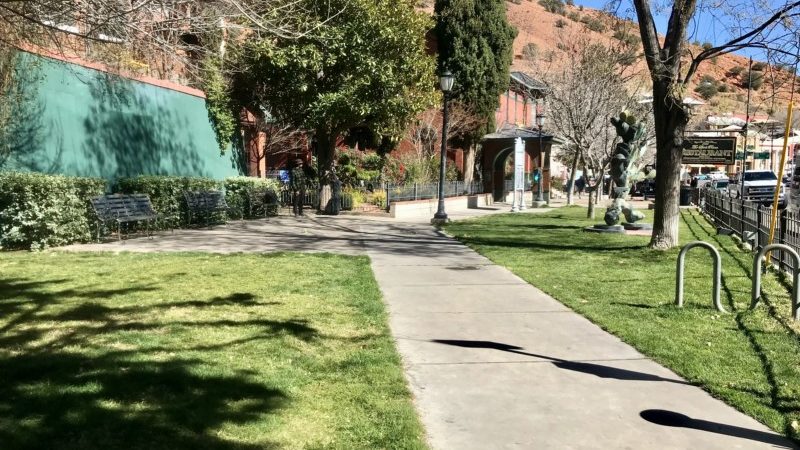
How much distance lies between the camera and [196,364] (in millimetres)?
4828

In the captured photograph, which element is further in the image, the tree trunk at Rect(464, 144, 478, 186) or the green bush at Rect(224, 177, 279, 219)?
the tree trunk at Rect(464, 144, 478, 186)

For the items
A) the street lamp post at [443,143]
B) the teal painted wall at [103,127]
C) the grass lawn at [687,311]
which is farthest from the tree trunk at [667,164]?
the teal painted wall at [103,127]

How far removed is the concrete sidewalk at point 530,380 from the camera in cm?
381

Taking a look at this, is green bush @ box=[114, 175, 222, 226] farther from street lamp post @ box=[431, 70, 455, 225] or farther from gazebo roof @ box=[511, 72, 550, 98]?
gazebo roof @ box=[511, 72, 550, 98]

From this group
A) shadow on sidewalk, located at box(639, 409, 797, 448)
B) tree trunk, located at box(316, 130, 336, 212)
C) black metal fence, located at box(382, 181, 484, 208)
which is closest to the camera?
shadow on sidewalk, located at box(639, 409, 797, 448)

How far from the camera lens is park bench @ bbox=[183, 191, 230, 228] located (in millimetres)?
15703

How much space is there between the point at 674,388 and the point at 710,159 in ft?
103

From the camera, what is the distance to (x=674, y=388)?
465cm

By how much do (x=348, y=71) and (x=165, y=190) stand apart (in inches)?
260

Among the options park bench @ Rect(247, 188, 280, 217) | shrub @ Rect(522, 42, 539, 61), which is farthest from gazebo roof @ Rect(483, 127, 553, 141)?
park bench @ Rect(247, 188, 280, 217)

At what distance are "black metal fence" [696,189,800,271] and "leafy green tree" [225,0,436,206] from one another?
31.2ft

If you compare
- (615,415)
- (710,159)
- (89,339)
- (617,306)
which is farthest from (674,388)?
(710,159)

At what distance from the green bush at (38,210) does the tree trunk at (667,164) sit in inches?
440

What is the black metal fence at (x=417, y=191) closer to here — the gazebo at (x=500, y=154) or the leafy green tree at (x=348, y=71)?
the leafy green tree at (x=348, y=71)
